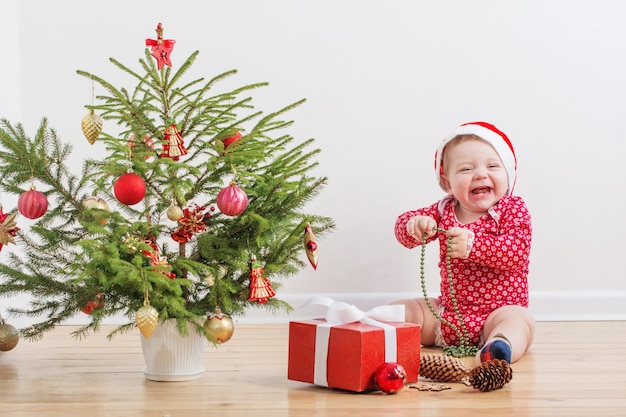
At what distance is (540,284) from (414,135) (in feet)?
2.08

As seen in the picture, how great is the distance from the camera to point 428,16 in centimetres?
270

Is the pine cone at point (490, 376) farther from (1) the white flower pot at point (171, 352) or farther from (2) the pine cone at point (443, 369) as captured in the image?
(1) the white flower pot at point (171, 352)

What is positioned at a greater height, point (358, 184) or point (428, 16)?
point (428, 16)

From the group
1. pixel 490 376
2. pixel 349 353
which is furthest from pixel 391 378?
pixel 490 376

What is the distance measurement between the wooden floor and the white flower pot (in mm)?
27

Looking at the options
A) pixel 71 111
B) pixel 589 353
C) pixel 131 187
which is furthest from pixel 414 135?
pixel 131 187

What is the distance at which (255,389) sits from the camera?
5.42ft

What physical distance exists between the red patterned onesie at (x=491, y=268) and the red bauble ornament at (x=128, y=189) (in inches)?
35.8

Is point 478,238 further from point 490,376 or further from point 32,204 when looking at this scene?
point 32,204

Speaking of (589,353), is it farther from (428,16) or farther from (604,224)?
(428,16)

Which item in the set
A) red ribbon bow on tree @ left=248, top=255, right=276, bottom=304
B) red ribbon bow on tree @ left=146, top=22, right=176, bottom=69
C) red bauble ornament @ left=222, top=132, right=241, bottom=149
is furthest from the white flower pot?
red ribbon bow on tree @ left=146, top=22, right=176, bottom=69

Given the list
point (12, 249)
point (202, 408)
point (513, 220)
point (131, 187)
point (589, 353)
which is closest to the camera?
point (202, 408)

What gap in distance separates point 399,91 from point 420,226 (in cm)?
65

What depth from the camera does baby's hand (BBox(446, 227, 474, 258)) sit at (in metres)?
2.14
